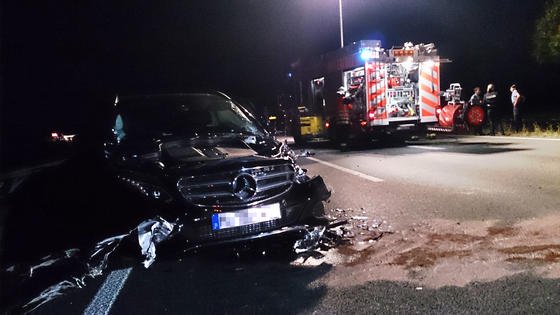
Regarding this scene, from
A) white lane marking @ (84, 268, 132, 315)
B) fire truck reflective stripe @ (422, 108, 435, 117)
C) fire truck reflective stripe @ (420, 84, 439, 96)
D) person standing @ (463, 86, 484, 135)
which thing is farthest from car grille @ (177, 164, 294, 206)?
person standing @ (463, 86, 484, 135)

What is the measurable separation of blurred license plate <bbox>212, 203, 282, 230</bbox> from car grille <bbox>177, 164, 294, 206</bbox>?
84 mm

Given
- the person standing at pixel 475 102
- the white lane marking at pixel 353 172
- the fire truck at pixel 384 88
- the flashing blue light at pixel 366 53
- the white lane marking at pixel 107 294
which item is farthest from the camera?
the person standing at pixel 475 102

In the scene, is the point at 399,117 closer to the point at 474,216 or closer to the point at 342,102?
the point at 342,102

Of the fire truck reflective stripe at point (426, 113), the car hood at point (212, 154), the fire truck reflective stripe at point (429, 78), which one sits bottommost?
the fire truck reflective stripe at point (426, 113)

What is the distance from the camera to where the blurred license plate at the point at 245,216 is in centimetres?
→ 393

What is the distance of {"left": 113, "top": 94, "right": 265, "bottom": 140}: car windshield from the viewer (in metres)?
5.05

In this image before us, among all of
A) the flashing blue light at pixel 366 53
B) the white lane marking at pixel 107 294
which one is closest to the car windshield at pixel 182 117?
the white lane marking at pixel 107 294

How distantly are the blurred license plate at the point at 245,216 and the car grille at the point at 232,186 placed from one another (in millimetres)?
84

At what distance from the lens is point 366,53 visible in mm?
14070

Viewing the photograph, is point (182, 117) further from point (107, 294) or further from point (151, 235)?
point (107, 294)

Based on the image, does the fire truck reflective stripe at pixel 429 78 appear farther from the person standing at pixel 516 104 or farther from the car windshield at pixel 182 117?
the car windshield at pixel 182 117

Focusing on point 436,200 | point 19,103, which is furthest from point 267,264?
point 19,103

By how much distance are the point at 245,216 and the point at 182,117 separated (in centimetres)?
188

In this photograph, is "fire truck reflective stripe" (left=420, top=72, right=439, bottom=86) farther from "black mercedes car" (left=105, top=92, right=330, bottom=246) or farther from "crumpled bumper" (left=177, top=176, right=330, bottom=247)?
"crumpled bumper" (left=177, top=176, right=330, bottom=247)
